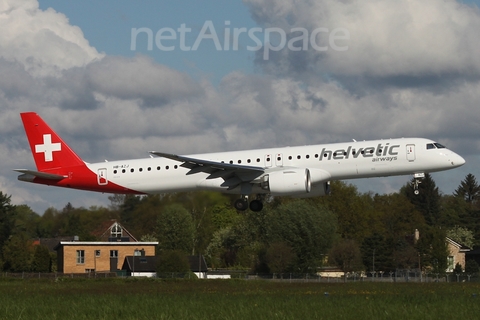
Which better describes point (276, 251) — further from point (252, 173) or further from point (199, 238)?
point (252, 173)

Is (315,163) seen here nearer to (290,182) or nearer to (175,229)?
(290,182)

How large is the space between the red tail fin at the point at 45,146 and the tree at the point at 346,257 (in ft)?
144

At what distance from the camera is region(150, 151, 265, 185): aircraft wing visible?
160 ft

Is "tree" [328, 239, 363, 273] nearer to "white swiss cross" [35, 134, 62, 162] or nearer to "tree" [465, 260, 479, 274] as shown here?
"tree" [465, 260, 479, 274]

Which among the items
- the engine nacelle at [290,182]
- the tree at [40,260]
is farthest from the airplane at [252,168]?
the tree at [40,260]

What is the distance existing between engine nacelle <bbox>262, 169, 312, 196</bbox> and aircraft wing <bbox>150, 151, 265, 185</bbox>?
0.99 metres

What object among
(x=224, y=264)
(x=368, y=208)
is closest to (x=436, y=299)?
(x=224, y=264)

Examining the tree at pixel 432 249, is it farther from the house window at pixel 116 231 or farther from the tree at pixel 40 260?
the tree at pixel 40 260

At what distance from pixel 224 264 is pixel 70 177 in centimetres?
5585

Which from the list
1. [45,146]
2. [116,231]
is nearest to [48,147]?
[45,146]

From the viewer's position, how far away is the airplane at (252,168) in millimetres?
48250

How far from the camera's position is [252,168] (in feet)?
161

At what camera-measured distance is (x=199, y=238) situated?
280 ft

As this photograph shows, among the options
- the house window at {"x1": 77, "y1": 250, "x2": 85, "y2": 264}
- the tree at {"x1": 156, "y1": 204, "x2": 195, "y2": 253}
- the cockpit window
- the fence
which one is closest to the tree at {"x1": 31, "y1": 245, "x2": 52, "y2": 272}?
the house window at {"x1": 77, "y1": 250, "x2": 85, "y2": 264}
